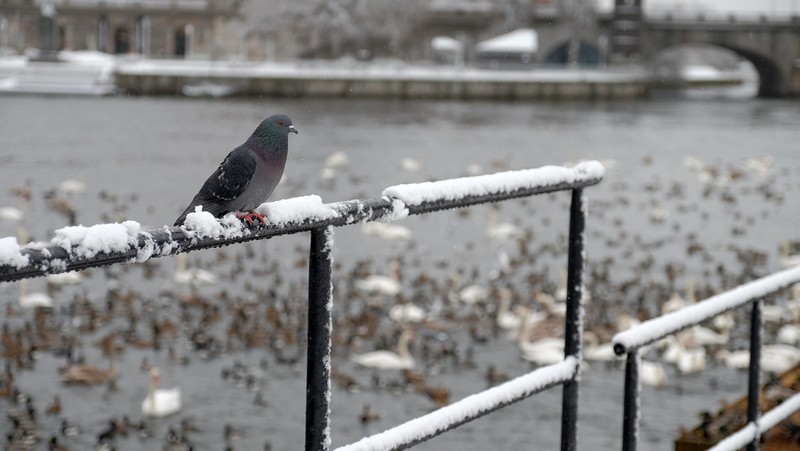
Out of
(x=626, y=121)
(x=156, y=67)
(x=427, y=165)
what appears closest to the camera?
(x=427, y=165)

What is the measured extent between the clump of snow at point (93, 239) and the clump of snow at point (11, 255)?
0.15ft

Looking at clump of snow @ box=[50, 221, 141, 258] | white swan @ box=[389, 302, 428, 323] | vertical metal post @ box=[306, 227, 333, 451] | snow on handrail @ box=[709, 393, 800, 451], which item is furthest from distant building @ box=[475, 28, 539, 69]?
clump of snow @ box=[50, 221, 141, 258]

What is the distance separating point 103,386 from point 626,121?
32021 mm

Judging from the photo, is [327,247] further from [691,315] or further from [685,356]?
[685,356]

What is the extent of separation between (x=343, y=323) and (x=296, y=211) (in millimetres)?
10301

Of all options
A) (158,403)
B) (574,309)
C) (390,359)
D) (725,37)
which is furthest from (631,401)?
(725,37)

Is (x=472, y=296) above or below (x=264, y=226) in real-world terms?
below

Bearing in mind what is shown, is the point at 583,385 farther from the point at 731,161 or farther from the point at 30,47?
the point at 30,47

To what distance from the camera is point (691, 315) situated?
6.77ft

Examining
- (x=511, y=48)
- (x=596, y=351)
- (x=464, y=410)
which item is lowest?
(x=596, y=351)

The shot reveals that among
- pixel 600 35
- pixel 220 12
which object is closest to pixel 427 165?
pixel 600 35

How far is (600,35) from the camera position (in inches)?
2630

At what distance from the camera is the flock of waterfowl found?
925cm

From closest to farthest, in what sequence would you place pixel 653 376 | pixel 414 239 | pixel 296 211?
1. pixel 296 211
2. pixel 653 376
3. pixel 414 239
